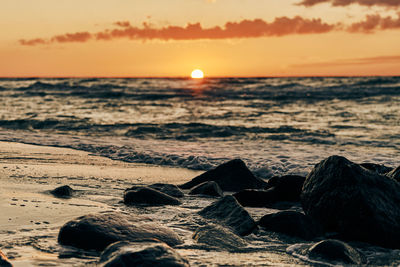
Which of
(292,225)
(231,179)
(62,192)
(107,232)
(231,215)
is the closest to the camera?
(107,232)

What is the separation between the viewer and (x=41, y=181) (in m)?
6.66

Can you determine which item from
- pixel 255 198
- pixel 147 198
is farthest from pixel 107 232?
pixel 255 198

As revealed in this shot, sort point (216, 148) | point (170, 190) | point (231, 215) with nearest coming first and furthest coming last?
point (231, 215), point (170, 190), point (216, 148)

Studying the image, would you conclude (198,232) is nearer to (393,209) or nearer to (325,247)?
(325,247)

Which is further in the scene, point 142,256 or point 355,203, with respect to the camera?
point 355,203

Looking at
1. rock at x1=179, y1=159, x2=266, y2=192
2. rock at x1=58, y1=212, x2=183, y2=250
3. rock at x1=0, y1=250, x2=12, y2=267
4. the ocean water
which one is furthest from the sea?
rock at x1=179, y1=159, x2=266, y2=192

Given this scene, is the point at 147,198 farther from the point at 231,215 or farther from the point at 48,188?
the point at 48,188

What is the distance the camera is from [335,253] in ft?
11.9

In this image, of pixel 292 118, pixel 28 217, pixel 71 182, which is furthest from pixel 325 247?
pixel 292 118

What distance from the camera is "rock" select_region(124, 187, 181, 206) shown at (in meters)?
5.53

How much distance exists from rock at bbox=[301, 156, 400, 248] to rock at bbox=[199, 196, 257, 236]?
0.73 meters

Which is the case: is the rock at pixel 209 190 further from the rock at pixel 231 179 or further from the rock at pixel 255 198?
the rock at pixel 231 179

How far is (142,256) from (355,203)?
2.32 metres

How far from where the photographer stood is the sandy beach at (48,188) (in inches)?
149
